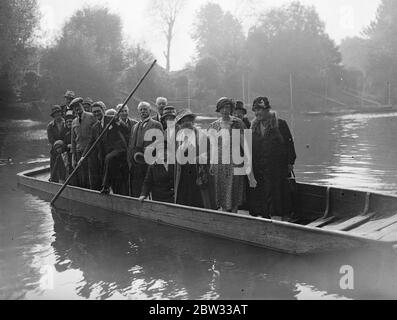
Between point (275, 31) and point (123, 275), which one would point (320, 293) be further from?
point (275, 31)

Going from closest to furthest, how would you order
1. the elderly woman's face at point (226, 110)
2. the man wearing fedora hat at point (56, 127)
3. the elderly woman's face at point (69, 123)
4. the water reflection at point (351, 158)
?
the elderly woman's face at point (226, 110) → the elderly woman's face at point (69, 123) → the man wearing fedora hat at point (56, 127) → the water reflection at point (351, 158)

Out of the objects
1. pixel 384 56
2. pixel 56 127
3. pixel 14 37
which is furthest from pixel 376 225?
pixel 384 56

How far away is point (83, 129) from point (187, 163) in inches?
127

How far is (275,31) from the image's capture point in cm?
5675

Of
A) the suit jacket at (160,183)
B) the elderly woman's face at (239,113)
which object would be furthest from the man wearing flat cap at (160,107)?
the elderly woman's face at (239,113)

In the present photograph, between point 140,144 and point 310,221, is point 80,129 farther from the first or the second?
point 310,221

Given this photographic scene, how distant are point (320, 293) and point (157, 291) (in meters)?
2.07

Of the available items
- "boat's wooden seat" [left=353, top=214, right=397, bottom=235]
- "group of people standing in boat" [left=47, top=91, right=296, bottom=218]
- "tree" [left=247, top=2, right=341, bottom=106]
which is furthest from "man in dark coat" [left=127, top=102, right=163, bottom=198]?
"tree" [left=247, top=2, right=341, bottom=106]

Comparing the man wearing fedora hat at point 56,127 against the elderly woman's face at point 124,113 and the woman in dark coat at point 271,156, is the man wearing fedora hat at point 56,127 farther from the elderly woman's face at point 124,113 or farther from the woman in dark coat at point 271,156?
the woman in dark coat at point 271,156

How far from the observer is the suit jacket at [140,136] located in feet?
31.2

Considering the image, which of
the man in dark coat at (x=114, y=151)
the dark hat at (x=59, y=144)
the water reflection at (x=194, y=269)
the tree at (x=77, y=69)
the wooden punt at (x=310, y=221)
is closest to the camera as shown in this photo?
the water reflection at (x=194, y=269)

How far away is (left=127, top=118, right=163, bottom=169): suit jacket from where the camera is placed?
9.50 m

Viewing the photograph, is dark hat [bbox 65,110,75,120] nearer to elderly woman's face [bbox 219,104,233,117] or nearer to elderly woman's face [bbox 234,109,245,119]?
elderly woman's face [bbox 234,109,245,119]
